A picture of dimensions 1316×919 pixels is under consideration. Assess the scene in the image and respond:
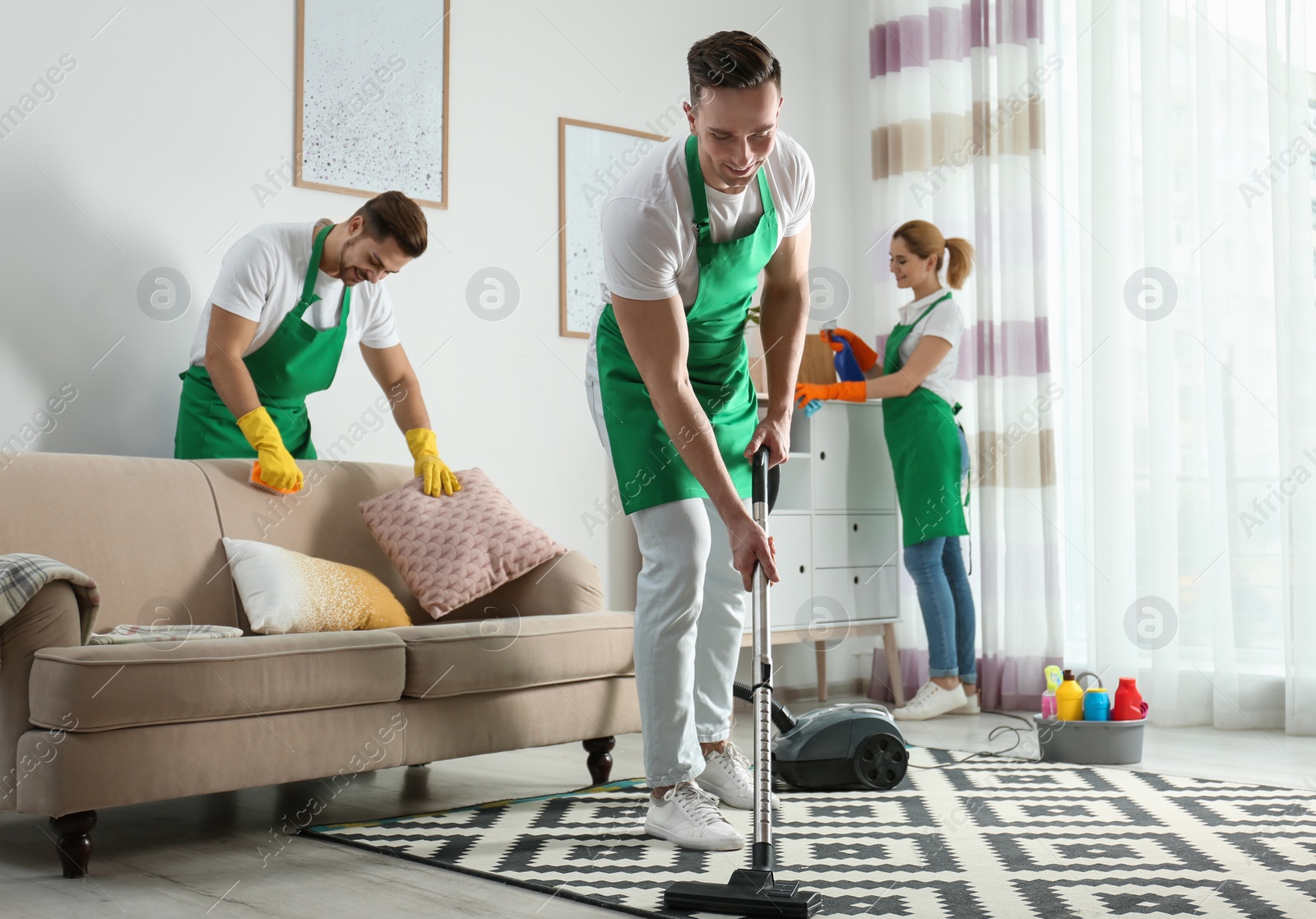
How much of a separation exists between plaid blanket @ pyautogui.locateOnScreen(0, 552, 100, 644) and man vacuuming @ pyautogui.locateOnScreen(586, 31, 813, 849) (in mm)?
864

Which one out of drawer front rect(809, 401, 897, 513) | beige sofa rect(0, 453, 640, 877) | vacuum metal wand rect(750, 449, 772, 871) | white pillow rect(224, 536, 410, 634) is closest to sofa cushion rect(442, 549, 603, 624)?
beige sofa rect(0, 453, 640, 877)

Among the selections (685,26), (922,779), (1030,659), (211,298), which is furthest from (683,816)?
(685,26)

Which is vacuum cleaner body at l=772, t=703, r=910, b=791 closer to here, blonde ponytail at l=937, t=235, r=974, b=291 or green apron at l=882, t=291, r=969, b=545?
green apron at l=882, t=291, r=969, b=545

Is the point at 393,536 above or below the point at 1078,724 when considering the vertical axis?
above

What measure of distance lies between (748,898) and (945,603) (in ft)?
7.06

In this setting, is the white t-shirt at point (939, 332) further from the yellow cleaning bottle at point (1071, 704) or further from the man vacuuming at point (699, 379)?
the man vacuuming at point (699, 379)

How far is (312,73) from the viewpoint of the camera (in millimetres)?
3285

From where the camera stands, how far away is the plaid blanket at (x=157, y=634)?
81.4 inches

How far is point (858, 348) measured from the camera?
3.92m

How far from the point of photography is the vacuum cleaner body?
7.84 ft

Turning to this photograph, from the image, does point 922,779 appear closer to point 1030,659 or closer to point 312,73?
point 1030,659

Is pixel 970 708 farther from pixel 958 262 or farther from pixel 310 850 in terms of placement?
pixel 310 850

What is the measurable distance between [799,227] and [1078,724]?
1.40m

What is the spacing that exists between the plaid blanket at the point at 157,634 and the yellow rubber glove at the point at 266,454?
421mm
